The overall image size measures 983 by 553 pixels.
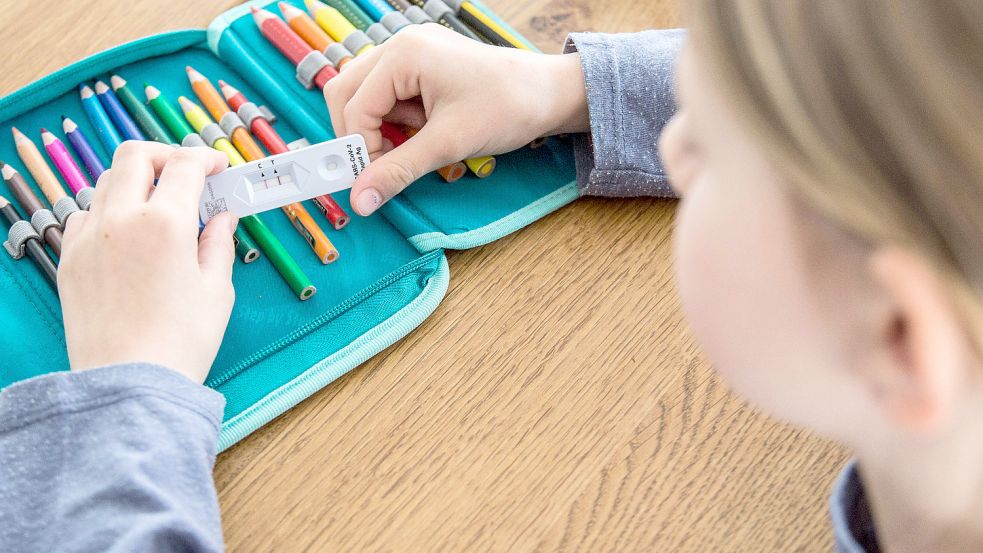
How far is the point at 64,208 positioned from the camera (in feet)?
2.12

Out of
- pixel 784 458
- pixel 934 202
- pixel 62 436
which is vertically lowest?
pixel 784 458

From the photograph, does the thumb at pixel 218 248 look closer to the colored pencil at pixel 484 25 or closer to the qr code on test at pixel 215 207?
the qr code on test at pixel 215 207

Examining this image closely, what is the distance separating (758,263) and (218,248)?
0.39 metres

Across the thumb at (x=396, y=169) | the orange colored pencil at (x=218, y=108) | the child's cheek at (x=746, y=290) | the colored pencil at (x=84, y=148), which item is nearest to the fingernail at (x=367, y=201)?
the thumb at (x=396, y=169)

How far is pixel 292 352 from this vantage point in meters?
0.59

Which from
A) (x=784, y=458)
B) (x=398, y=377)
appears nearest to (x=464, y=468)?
(x=398, y=377)

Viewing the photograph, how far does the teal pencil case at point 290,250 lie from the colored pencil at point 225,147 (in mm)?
11

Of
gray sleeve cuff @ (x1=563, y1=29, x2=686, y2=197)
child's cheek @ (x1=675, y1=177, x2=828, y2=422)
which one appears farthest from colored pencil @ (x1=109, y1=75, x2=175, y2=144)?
child's cheek @ (x1=675, y1=177, x2=828, y2=422)

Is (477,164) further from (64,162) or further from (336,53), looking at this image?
(64,162)

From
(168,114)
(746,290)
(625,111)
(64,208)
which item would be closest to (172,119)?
(168,114)

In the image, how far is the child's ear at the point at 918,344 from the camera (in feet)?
0.86

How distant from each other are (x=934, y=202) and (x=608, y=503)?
1.01 feet

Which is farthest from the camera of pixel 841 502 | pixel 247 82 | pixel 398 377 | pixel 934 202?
pixel 247 82

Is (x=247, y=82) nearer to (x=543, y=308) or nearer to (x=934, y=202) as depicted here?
(x=543, y=308)
